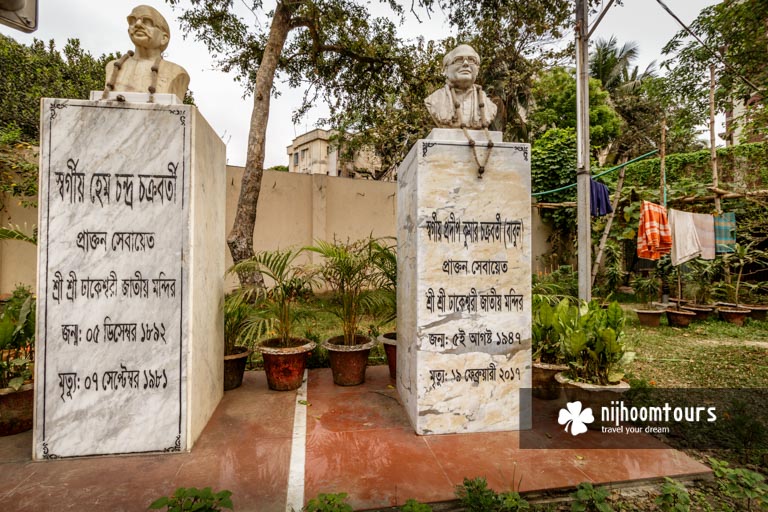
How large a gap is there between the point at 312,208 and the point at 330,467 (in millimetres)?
7970

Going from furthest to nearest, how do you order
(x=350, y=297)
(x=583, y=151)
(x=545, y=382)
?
(x=583, y=151), (x=350, y=297), (x=545, y=382)

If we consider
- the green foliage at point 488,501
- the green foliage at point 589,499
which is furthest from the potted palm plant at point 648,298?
the green foliage at point 488,501

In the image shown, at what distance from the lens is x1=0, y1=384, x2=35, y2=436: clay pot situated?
8.73ft

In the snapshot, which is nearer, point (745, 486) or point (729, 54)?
point (745, 486)

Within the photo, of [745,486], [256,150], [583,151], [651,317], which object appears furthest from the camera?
[651,317]

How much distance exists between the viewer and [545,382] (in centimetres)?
333

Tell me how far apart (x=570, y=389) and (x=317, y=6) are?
22.6ft

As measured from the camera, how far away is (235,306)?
132 inches

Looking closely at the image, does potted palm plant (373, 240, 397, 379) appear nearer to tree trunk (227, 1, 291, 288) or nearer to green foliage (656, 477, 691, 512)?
green foliage (656, 477, 691, 512)

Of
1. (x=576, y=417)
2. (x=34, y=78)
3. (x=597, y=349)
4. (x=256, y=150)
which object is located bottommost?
(x=576, y=417)

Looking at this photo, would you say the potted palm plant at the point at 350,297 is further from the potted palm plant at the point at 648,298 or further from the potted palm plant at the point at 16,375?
the potted palm plant at the point at 648,298

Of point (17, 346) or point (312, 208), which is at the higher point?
point (312, 208)

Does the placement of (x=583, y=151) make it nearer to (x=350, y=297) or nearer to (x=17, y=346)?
(x=350, y=297)

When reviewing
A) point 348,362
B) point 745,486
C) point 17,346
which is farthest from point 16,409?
point 745,486
